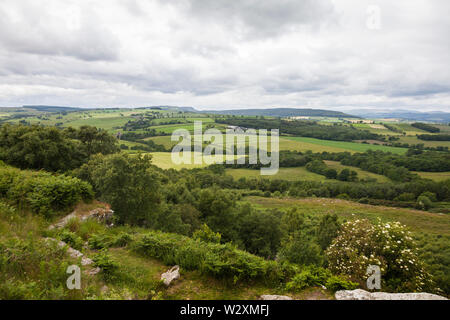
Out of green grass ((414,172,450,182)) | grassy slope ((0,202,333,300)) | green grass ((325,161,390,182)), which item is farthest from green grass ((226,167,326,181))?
grassy slope ((0,202,333,300))

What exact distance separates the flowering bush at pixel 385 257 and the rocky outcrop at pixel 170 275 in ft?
30.3

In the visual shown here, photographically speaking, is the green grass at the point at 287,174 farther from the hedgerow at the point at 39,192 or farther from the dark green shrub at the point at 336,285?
the dark green shrub at the point at 336,285

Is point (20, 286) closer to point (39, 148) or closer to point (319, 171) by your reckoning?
point (39, 148)

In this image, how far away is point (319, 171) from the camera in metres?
110

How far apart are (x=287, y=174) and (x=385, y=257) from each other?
9734 centimetres

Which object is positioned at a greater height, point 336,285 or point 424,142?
point 336,285

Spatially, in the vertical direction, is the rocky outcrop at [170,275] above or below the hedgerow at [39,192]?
below

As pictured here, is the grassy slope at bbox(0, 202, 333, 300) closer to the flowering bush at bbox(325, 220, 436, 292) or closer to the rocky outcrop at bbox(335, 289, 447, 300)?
the rocky outcrop at bbox(335, 289, 447, 300)

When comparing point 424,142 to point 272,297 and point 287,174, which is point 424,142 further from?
point 272,297

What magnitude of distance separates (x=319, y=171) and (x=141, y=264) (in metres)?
112

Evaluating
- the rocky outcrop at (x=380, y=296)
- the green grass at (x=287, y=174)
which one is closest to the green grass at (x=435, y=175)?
the green grass at (x=287, y=174)

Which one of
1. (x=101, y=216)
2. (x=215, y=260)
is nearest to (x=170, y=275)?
(x=215, y=260)

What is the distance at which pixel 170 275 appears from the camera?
27.0 feet

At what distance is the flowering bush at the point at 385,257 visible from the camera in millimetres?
12452
